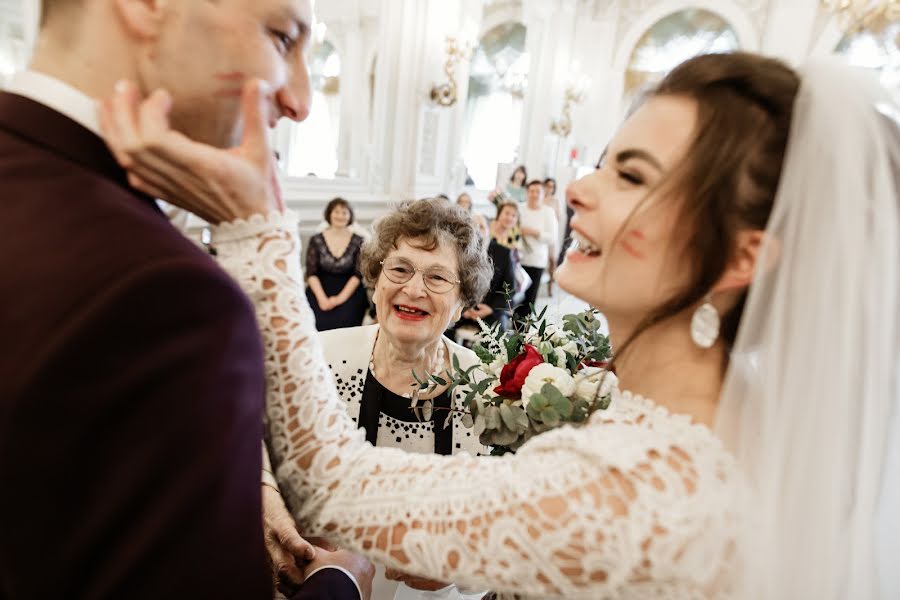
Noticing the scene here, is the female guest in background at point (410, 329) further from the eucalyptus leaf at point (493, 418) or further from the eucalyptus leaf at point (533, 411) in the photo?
the eucalyptus leaf at point (533, 411)

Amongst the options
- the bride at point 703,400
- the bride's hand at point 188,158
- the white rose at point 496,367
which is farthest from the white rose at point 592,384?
the bride's hand at point 188,158

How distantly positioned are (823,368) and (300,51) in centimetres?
108

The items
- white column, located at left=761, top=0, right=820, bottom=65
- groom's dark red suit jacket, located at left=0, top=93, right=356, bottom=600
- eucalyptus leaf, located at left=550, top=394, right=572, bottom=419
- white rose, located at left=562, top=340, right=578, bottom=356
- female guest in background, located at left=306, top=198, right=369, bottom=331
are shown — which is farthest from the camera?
white column, located at left=761, top=0, right=820, bottom=65

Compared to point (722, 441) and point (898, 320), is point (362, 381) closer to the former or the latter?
point (722, 441)

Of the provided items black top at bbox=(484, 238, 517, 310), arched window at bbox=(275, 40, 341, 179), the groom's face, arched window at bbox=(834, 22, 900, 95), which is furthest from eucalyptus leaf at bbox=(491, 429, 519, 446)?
arched window at bbox=(834, 22, 900, 95)

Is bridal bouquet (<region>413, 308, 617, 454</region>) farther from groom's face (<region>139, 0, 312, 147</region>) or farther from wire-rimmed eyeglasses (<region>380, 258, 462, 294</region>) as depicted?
groom's face (<region>139, 0, 312, 147</region>)

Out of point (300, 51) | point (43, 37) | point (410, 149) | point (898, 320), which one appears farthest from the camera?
point (410, 149)

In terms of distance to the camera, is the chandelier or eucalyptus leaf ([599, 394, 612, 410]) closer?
eucalyptus leaf ([599, 394, 612, 410])

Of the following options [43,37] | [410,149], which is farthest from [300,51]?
[410,149]

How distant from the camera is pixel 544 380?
140cm

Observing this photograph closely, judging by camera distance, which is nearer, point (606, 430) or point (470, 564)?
point (470, 564)

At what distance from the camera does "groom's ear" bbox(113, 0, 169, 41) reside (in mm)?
794

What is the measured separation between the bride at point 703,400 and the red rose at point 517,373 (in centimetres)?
39

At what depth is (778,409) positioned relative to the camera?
1.05 metres
